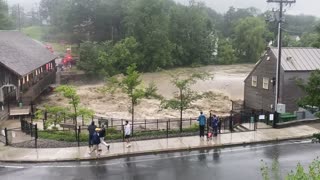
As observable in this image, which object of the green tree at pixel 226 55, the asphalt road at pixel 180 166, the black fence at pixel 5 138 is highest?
the green tree at pixel 226 55

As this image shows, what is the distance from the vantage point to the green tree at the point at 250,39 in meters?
93.2

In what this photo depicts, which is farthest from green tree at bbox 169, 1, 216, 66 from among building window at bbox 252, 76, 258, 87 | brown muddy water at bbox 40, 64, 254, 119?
building window at bbox 252, 76, 258, 87

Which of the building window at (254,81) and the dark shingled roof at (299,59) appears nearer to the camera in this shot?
the dark shingled roof at (299,59)

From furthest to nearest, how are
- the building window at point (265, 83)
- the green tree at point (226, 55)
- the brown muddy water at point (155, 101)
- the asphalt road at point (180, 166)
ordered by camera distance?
1. the green tree at point (226, 55)
2. the brown muddy water at point (155, 101)
3. the building window at point (265, 83)
4. the asphalt road at point (180, 166)

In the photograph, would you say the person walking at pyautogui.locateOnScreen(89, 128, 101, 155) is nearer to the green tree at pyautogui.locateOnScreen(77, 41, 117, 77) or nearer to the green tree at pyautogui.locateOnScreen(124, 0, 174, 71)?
the green tree at pyautogui.locateOnScreen(77, 41, 117, 77)

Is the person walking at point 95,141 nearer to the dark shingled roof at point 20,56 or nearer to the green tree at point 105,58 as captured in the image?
the dark shingled roof at point 20,56

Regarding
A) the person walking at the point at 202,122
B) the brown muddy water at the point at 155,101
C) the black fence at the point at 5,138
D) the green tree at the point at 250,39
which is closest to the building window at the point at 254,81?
the brown muddy water at the point at 155,101

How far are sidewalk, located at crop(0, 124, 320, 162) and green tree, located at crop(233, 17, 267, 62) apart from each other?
236ft

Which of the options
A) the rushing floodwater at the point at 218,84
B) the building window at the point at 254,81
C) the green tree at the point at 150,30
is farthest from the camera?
the green tree at the point at 150,30

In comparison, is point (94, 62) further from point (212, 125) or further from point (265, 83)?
Result: point (212, 125)

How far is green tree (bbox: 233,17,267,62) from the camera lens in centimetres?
9319

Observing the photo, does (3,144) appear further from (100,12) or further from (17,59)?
(100,12)

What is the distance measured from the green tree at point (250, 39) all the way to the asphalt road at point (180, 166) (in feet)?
248

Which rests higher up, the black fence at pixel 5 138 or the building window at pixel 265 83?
the building window at pixel 265 83
